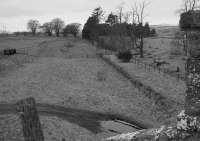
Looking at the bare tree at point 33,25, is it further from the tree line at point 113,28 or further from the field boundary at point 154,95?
the field boundary at point 154,95

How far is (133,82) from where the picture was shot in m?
27.2

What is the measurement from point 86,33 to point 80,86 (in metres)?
52.3

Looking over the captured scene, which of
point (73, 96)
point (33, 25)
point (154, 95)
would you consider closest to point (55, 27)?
point (33, 25)

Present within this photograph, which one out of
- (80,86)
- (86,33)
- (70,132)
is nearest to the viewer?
(70,132)

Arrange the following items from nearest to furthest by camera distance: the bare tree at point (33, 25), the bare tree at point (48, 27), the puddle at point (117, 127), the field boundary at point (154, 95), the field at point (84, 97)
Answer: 1. the field at point (84, 97)
2. the puddle at point (117, 127)
3. the field boundary at point (154, 95)
4. the bare tree at point (48, 27)
5. the bare tree at point (33, 25)

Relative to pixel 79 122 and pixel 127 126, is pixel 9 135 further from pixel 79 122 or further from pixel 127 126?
pixel 127 126

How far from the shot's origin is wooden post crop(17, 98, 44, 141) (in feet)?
19.5

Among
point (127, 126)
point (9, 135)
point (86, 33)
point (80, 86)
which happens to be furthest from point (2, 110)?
point (86, 33)

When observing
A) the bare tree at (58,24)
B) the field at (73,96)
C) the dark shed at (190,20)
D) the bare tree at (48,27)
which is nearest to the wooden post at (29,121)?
the field at (73,96)

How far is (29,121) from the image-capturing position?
596 cm

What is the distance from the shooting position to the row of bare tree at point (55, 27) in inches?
3700

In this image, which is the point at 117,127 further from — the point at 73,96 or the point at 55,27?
the point at 55,27

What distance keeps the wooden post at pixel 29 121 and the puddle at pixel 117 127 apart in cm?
977

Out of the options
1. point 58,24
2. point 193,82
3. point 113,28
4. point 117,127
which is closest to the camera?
point 193,82
